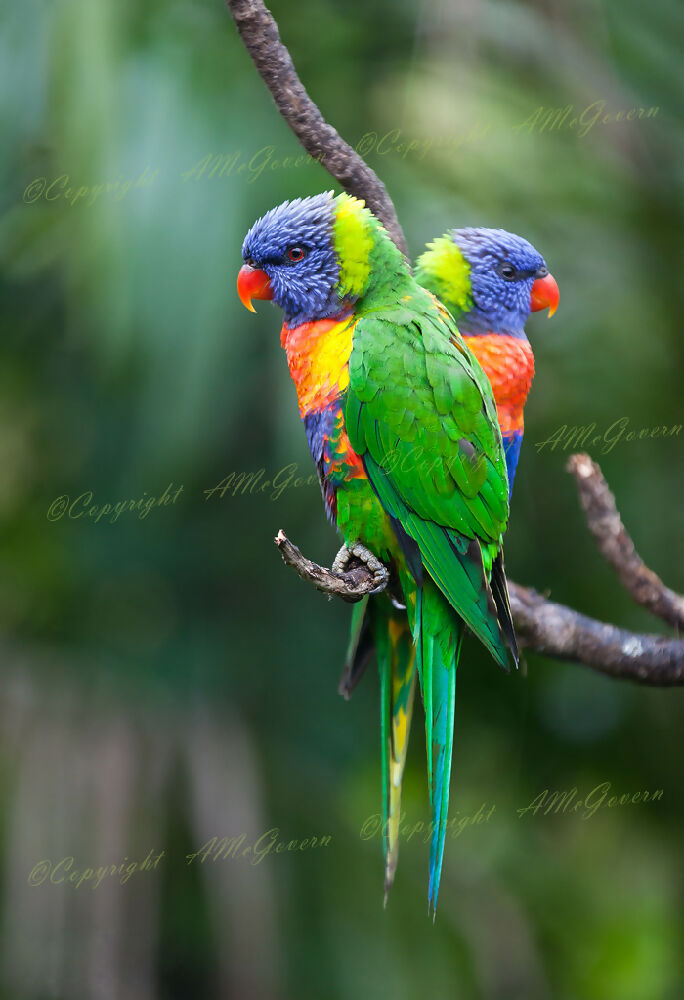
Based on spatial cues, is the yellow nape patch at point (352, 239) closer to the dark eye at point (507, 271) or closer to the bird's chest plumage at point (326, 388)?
the bird's chest plumage at point (326, 388)

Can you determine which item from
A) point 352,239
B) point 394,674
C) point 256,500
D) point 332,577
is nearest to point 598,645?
point 394,674

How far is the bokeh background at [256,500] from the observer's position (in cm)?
264

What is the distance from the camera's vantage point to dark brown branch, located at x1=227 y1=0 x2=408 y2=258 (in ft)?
5.41

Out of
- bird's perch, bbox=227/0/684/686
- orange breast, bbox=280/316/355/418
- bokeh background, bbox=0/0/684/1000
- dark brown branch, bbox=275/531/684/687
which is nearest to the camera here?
orange breast, bbox=280/316/355/418

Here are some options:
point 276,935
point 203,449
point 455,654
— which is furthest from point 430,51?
point 276,935

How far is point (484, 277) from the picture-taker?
7.02 ft

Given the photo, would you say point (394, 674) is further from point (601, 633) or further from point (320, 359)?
point (320, 359)

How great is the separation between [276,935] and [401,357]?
2140 mm

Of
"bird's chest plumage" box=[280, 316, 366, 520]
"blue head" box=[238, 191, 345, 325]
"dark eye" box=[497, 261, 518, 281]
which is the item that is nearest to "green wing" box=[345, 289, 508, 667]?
"bird's chest plumage" box=[280, 316, 366, 520]

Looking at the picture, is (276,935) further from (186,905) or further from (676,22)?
(676,22)

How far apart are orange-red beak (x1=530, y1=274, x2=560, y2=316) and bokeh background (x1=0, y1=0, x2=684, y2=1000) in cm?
56

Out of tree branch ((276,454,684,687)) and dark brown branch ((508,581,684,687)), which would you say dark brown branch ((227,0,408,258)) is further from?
dark brown branch ((508,581,684,687))

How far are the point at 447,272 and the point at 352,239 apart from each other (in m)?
0.40

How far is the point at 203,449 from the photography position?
2.89 m
